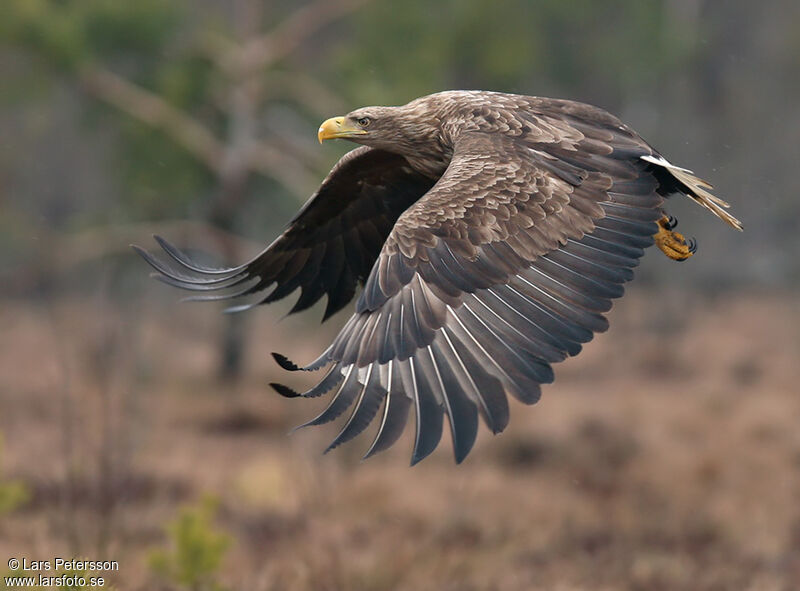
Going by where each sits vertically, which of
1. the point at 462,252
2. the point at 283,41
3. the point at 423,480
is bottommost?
the point at 423,480

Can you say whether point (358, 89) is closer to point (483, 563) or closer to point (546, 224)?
point (483, 563)

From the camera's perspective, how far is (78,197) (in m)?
25.5

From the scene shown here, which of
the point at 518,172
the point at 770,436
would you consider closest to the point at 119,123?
the point at 770,436

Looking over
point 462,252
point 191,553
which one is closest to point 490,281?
point 462,252

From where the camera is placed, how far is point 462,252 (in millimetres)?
3955

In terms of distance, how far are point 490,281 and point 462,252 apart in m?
0.15

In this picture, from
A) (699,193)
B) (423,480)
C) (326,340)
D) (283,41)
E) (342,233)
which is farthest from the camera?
(283,41)

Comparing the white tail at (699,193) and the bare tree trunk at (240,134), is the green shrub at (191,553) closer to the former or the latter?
the white tail at (699,193)

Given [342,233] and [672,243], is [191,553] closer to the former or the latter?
[342,233]

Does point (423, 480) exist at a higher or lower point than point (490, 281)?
lower

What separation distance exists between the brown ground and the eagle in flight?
64.5 inches

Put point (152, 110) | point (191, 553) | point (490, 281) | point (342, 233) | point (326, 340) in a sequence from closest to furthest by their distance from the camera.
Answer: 1. point (490, 281)
2. point (342, 233)
3. point (191, 553)
4. point (326, 340)
5. point (152, 110)

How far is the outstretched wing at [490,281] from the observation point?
344cm

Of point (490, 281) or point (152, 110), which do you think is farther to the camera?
point (152, 110)
